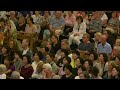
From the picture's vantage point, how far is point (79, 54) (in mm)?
9828

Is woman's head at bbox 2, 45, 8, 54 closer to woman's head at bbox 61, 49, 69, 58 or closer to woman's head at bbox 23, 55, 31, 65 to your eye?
woman's head at bbox 23, 55, 31, 65

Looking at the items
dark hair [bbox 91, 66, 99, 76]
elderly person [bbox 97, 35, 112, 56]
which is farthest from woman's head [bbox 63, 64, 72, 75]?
elderly person [bbox 97, 35, 112, 56]

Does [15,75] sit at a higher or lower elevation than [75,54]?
lower

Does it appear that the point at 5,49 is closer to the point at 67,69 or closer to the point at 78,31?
the point at 67,69

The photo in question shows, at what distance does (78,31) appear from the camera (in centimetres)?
1000

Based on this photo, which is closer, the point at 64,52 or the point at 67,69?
the point at 67,69

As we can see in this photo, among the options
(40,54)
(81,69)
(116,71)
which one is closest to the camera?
(116,71)

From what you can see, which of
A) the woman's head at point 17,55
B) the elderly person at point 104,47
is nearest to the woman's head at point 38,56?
the woman's head at point 17,55

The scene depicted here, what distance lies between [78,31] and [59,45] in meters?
0.58

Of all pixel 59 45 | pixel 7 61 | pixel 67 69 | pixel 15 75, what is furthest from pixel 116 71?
pixel 7 61

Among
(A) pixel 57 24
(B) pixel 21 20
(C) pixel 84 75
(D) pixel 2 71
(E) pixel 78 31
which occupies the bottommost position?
(C) pixel 84 75
